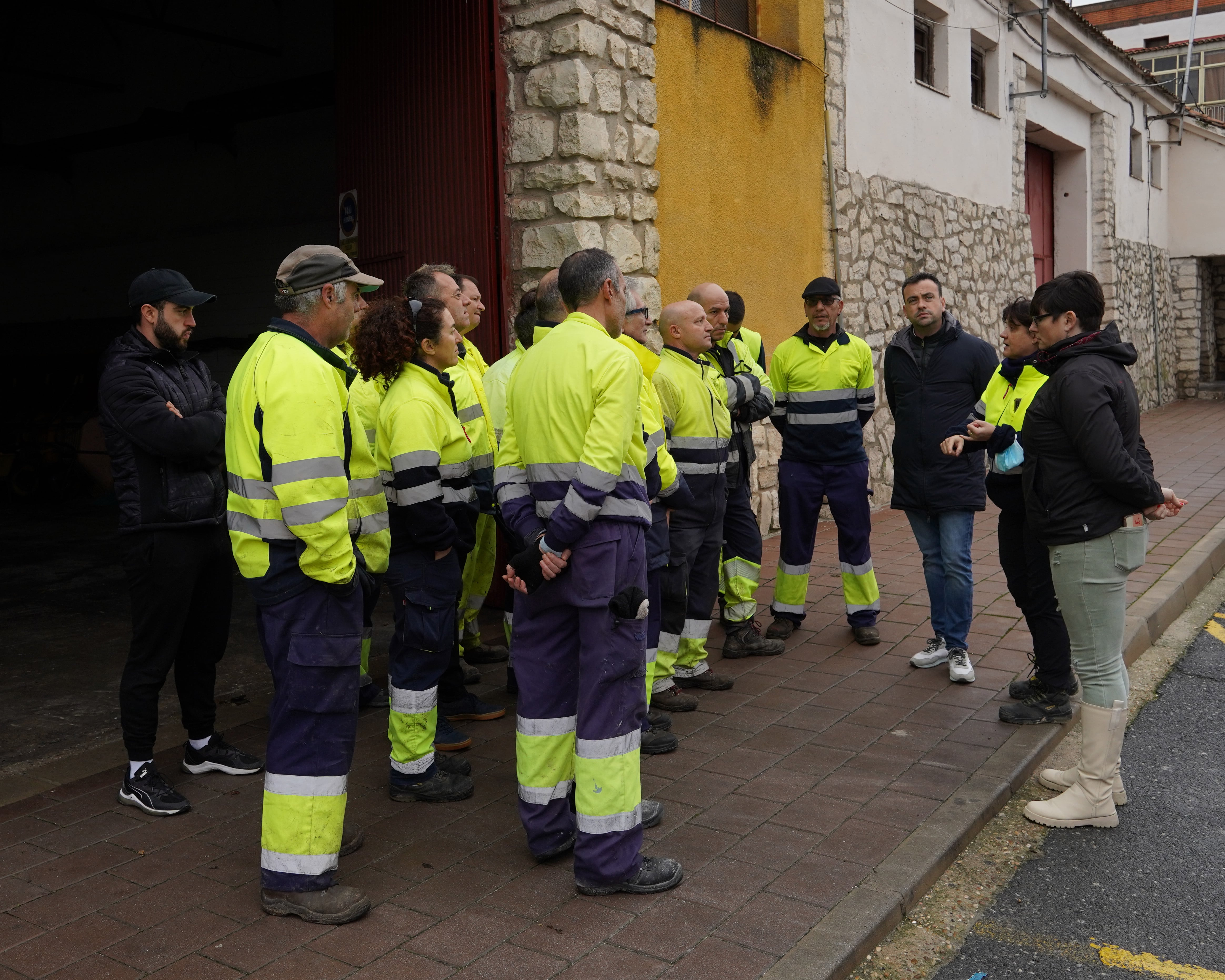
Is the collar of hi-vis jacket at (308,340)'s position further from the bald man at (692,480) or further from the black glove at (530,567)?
the bald man at (692,480)

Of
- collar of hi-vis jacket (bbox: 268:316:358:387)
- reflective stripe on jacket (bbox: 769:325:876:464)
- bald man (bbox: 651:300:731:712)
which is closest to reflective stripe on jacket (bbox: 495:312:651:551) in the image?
collar of hi-vis jacket (bbox: 268:316:358:387)

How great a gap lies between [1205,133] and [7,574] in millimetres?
23511

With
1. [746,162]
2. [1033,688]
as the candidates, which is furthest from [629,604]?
[746,162]

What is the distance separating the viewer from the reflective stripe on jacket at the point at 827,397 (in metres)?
6.42

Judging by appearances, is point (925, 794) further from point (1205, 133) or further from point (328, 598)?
point (1205, 133)

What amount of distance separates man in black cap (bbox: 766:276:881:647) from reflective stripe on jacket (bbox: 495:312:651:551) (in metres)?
2.94

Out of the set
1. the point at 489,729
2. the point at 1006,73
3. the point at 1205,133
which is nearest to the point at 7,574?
the point at 489,729

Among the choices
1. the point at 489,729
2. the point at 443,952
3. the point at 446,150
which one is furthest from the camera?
the point at 446,150

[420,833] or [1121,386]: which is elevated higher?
[1121,386]

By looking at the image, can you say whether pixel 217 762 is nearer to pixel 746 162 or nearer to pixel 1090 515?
pixel 1090 515

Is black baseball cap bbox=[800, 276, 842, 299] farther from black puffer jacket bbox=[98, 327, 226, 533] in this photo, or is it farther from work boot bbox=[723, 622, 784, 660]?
black puffer jacket bbox=[98, 327, 226, 533]

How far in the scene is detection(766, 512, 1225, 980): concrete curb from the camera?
3.12 meters

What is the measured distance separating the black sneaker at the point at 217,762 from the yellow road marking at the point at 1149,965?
3.23 metres

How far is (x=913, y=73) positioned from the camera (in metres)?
11.7
